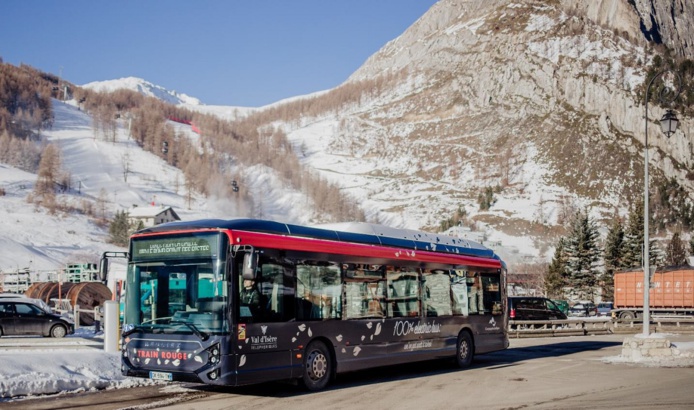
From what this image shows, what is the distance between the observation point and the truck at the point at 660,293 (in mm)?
47531

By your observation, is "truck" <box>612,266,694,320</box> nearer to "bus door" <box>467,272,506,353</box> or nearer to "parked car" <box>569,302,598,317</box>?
"parked car" <box>569,302,598,317</box>

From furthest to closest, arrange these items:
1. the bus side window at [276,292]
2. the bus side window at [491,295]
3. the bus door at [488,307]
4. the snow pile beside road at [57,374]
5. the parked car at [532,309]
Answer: the parked car at [532,309], the bus side window at [491,295], the bus door at [488,307], the snow pile beside road at [57,374], the bus side window at [276,292]

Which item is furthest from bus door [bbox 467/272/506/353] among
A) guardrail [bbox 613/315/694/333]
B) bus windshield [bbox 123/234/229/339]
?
guardrail [bbox 613/315/694/333]

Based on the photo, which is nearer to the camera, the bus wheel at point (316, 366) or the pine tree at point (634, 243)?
the bus wheel at point (316, 366)

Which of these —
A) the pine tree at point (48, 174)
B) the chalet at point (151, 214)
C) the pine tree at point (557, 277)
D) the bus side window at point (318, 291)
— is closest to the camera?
the bus side window at point (318, 291)

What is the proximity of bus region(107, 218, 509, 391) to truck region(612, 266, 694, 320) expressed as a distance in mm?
35395

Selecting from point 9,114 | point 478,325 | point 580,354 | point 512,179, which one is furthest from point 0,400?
point 9,114

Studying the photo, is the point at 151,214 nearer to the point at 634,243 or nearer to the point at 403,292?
the point at 634,243

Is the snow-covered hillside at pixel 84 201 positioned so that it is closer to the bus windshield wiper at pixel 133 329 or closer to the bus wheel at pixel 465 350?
the bus wheel at pixel 465 350

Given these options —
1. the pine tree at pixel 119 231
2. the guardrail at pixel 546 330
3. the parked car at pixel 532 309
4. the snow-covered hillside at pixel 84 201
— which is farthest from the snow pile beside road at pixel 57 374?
the pine tree at pixel 119 231

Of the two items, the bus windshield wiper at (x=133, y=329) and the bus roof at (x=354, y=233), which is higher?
the bus roof at (x=354, y=233)

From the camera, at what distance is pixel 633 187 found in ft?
589

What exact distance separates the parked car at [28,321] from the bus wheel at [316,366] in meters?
17.0

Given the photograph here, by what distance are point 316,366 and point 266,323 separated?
Answer: 1720 mm
